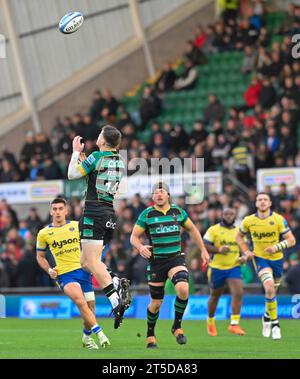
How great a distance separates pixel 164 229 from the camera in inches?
609

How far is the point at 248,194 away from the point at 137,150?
14.3 feet

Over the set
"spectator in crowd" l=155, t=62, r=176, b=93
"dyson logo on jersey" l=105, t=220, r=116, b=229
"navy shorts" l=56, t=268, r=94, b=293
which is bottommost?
"navy shorts" l=56, t=268, r=94, b=293

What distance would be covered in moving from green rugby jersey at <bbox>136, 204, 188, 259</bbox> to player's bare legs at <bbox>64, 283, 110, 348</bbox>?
3.96 feet

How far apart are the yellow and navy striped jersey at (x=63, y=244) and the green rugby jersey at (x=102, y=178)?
177 cm

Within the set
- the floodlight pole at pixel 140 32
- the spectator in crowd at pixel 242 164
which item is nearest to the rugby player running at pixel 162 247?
the spectator in crowd at pixel 242 164

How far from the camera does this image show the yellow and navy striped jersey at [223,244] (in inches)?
787

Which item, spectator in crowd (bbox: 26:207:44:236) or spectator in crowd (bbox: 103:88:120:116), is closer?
spectator in crowd (bbox: 26:207:44:236)

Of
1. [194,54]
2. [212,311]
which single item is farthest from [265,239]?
[194,54]

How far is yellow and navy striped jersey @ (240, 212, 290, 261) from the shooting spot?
18.5m

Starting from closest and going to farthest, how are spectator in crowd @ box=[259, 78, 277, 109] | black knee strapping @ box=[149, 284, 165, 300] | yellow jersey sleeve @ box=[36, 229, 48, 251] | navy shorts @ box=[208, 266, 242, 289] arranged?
black knee strapping @ box=[149, 284, 165, 300] < yellow jersey sleeve @ box=[36, 229, 48, 251] < navy shorts @ box=[208, 266, 242, 289] < spectator in crowd @ box=[259, 78, 277, 109]

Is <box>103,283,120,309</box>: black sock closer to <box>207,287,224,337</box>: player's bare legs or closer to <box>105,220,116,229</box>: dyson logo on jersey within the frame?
<box>105,220,116,229</box>: dyson logo on jersey

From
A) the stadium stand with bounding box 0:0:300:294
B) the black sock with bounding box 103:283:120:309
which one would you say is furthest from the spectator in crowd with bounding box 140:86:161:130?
the black sock with bounding box 103:283:120:309
